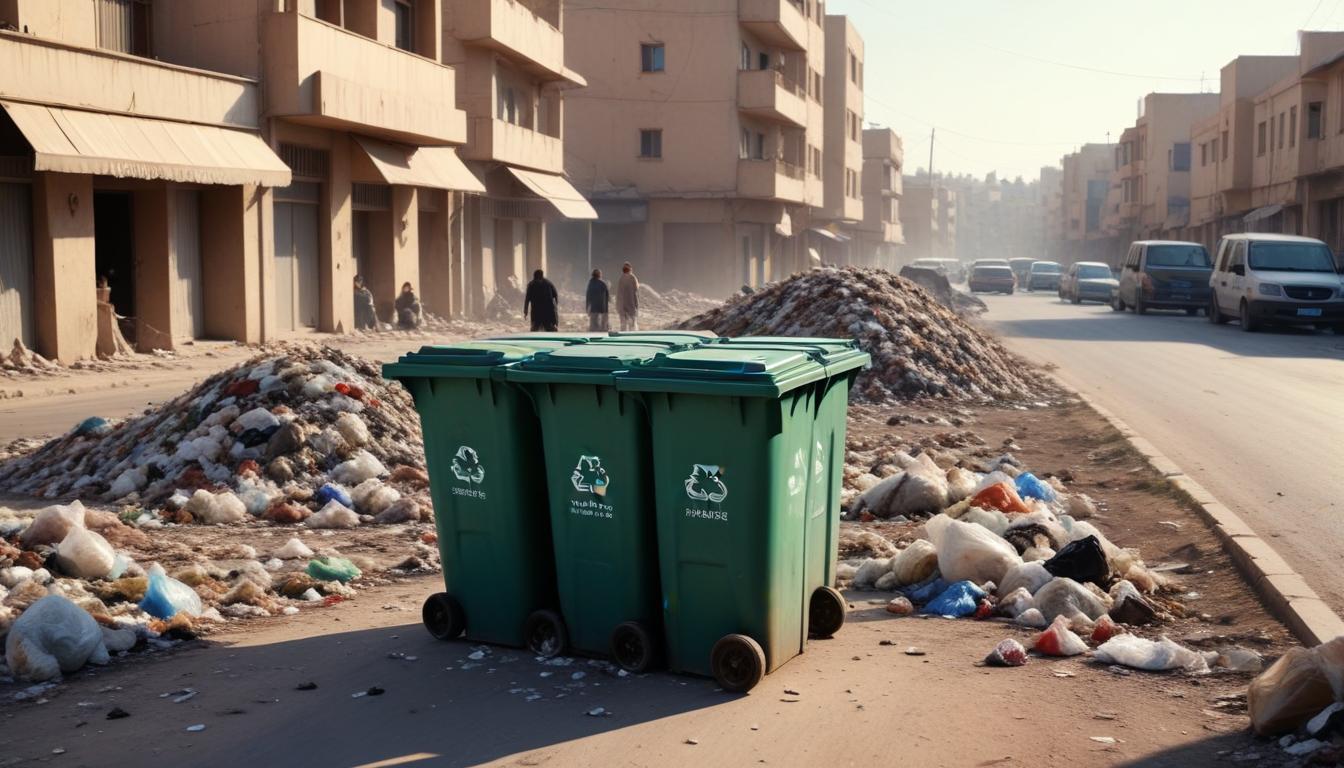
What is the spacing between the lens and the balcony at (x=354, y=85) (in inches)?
941

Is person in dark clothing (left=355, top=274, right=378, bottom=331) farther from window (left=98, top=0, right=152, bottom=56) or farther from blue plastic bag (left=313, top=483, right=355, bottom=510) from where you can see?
blue plastic bag (left=313, top=483, right=355, bottom=510)

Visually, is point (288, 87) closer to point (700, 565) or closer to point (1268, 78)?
point (700, 565)

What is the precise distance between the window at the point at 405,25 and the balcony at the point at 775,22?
22.3 m

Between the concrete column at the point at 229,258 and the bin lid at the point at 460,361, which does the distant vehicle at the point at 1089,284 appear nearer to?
the concrete column at the point at 229,258

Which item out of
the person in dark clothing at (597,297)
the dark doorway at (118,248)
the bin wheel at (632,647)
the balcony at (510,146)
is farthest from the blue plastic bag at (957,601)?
the balcony at (510,146)

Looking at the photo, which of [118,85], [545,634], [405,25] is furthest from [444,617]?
[405,25]

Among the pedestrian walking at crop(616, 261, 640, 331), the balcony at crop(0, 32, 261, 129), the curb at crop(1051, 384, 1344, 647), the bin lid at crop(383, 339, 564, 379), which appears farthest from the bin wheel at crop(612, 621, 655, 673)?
the pedestrian walking at crop(616, 261, 640, 331)

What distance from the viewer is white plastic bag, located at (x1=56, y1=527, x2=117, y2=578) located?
23.6ft

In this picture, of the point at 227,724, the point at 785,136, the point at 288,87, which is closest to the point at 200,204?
the point at 288,87

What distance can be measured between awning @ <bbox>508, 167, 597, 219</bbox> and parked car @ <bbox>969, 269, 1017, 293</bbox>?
24.0 m

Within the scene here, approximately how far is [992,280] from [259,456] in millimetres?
53416

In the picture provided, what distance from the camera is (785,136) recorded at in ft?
198

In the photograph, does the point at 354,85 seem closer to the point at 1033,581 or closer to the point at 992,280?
the point at 1033,581

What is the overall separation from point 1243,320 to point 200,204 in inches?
812
